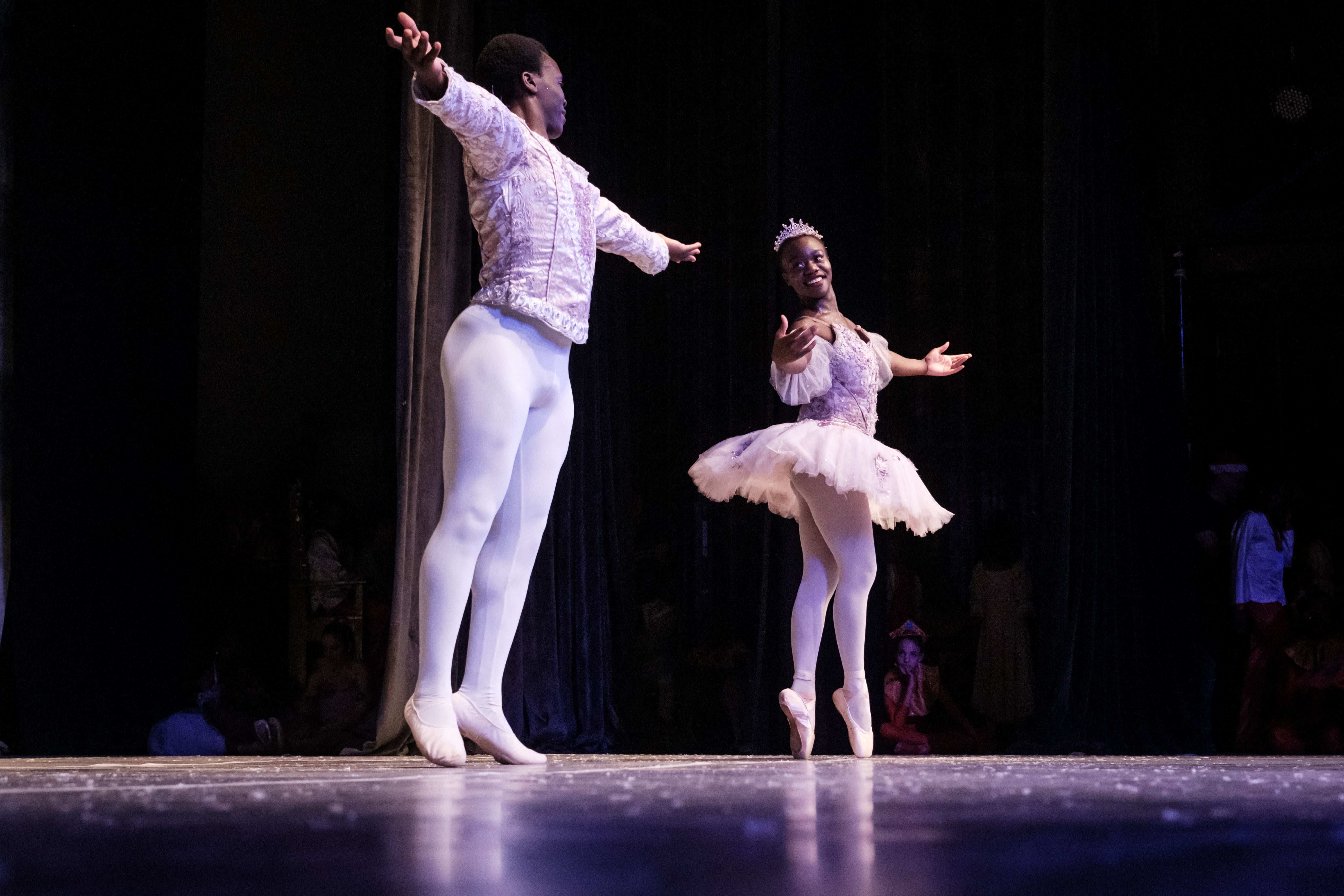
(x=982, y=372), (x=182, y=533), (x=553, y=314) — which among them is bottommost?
(x=182, y=533)

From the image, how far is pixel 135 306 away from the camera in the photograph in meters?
4.35

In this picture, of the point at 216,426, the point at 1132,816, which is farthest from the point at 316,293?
the point at 1132,816

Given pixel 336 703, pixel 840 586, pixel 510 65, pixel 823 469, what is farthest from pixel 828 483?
pixel 336 703

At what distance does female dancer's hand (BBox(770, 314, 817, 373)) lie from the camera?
2.85 m

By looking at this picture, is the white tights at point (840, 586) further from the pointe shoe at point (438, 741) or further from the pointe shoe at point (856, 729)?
the pointe shoe at point (438, 741)

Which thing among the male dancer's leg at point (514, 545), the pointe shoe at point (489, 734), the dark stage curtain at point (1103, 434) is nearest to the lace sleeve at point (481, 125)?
the male dancer's leg at point (514, 545)

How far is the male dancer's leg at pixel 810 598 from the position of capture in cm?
305

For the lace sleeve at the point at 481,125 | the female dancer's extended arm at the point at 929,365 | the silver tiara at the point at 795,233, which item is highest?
the silver tiara at the point at 795,233

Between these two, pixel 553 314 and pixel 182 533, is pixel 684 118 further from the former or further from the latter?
pixel 553 314

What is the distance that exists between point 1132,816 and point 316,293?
477cm

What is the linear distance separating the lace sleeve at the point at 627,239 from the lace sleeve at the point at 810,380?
64 centimetres

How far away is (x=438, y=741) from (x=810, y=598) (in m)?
1.29

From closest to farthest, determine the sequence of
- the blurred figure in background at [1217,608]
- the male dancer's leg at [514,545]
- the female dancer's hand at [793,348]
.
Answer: the male dancer's leg at [514,545], the female dancer's hand at [793,348], the blurred figure in background at [1217,608]

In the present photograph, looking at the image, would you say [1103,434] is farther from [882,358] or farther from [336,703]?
[336,703]
